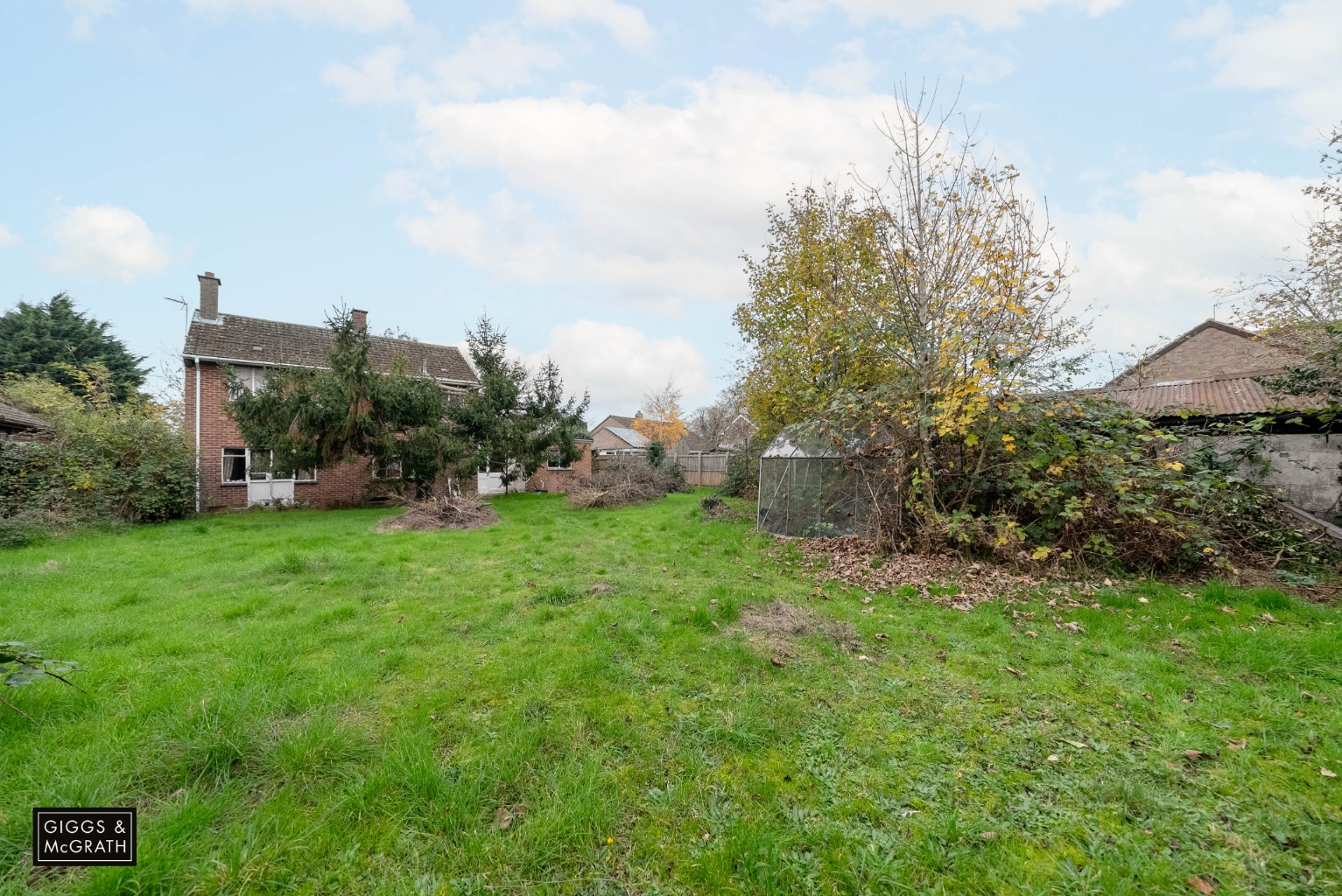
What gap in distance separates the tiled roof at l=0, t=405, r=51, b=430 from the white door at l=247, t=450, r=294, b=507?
3988 mm

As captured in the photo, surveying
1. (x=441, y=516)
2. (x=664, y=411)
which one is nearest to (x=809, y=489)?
(x=441, y=516)

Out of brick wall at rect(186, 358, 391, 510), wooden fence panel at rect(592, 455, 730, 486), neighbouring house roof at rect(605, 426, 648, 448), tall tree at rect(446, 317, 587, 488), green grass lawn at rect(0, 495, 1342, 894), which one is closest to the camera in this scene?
green grass lawn at rect(0, 495, 1342, 894)

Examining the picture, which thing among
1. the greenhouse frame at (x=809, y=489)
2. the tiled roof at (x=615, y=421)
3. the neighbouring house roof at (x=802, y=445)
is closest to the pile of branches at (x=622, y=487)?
the greenhouse frame at (x=809, y=489)

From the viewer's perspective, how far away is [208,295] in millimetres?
15555

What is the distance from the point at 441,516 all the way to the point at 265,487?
318 inches

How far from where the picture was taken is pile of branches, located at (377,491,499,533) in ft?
36.5

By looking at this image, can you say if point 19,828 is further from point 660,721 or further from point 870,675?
point 870,675

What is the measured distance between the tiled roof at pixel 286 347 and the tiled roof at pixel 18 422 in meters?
3.49

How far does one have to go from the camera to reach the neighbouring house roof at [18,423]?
11680 mm

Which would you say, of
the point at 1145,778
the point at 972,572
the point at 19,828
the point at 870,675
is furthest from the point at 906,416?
the point at 19,828

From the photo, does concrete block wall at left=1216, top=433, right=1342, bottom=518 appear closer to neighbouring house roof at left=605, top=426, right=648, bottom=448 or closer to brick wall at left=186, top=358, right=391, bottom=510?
brick wall at left=186, top=358, right=391, bottom=510

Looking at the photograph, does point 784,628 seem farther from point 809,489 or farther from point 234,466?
point 234,466

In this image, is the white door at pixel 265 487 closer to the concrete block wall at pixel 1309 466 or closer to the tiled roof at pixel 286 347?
the tiled roof at pixel 286 347

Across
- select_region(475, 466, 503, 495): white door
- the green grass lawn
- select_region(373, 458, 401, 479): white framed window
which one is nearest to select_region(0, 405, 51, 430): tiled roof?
select_region(373, 458, 401, 479): white framed window
